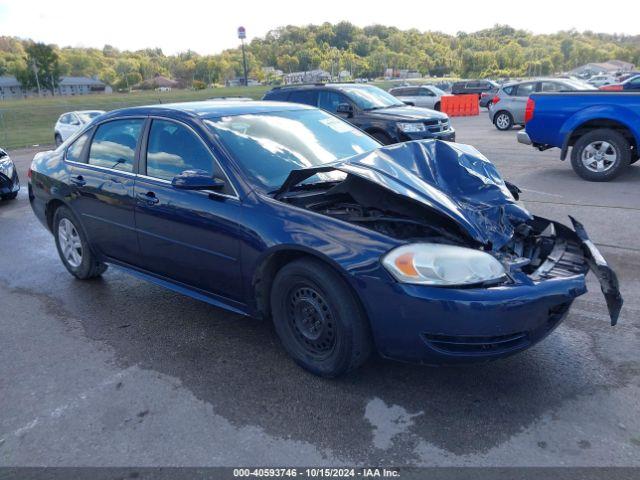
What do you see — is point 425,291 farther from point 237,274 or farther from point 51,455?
point 51,455

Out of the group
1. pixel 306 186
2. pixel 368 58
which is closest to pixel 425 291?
pixel 306 186

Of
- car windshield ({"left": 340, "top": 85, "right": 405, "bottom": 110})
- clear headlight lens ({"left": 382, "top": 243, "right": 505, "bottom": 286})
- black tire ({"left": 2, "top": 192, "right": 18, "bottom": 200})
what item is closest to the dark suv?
car windshield ({"left": 340, "top": 85, "right": 405, "bottom": 110})

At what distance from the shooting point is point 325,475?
8.22 ft

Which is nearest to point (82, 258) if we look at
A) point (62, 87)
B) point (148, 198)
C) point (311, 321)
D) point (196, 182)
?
point (148, 198)

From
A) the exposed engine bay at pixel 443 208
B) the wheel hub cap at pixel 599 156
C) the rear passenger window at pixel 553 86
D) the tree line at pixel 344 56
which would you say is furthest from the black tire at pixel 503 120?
the tree line at pixel 344 56

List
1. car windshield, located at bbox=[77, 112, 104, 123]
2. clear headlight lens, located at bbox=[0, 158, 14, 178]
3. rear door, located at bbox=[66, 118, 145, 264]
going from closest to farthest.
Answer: rear door, located at bbox=[66, 118, 145, 264] < clear headlight lens, located at bbox=[0, 158, 14, 178] < car windshield, located at bbox=[77, 112, 104, 123]

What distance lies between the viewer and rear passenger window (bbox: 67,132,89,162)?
4961 millimetres

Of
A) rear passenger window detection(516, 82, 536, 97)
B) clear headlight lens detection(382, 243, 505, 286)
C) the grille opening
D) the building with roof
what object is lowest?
the building with roof

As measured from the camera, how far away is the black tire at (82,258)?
5.03m

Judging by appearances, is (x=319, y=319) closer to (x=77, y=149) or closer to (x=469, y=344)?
(x=469, y=344)

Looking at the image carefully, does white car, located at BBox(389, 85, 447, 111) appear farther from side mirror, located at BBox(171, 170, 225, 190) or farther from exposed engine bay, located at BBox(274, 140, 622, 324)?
side mirror, located at BBox(171, 170, 225, 190)

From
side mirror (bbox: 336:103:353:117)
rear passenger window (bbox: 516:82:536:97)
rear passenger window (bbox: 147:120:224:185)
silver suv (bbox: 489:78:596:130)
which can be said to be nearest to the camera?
rear passenger window (bbox: 147:120:224:185)

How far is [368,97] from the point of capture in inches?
490

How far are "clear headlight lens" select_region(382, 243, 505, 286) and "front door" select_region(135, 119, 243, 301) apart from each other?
111cm
